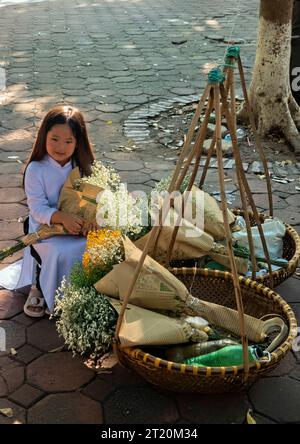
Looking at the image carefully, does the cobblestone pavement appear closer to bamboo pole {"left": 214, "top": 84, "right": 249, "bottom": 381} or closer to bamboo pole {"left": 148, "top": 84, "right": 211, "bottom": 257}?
bamboo pole {"left": 214, "top": 84, "right": 249, "bottom": 381}

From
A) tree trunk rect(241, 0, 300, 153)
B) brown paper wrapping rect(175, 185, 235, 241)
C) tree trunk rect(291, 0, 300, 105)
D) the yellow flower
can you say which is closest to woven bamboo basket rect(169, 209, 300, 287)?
brown paper wrapping rect(175, 185, 235, 241)

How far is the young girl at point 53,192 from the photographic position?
2979 millimetres

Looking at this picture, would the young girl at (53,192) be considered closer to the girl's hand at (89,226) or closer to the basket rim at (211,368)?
the girl's hand at (89,226)

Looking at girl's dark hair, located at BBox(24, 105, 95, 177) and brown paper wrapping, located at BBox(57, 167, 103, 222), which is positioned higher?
girl's dark hair, located at BBox(24, 105, 95, 177)

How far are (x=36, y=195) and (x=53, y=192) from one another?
0.10 m

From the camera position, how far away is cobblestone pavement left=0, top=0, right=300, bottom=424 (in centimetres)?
253

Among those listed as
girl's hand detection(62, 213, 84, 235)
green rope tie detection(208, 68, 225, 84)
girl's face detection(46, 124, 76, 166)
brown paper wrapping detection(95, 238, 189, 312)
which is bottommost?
brown paper wrapping detection(95, 238, 189, 312)

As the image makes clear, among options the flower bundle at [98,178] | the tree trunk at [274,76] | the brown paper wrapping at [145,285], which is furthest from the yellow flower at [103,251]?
the tree trunk at [274,76]

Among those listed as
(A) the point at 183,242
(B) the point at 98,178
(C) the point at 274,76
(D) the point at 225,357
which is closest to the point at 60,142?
(B) the point at 98,178

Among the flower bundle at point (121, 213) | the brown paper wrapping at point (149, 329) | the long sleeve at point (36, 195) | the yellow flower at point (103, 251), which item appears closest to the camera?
the brown paper wrapping at point (149, 329)

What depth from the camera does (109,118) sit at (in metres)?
6.05

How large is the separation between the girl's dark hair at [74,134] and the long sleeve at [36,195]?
8 centimetres

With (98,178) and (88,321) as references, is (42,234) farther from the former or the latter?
(88,321)
